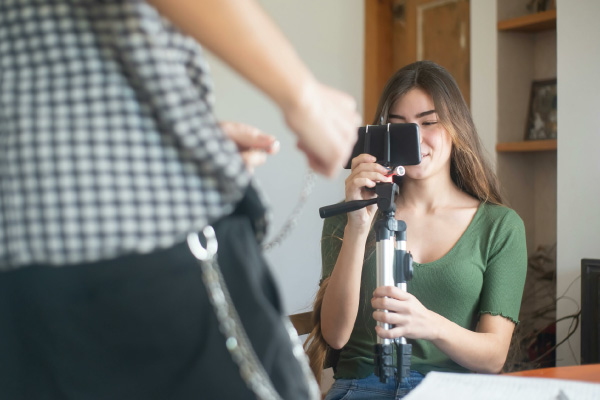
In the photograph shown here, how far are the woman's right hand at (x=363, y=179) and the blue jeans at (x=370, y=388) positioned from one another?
332 mm

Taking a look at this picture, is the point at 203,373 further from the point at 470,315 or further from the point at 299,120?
the point at 470,315

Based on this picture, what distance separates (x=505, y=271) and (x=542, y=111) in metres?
1.51

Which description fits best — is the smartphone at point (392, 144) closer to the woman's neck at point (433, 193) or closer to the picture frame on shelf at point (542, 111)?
the woman's neck at point (433, 193)

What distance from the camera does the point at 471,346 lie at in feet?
4.60

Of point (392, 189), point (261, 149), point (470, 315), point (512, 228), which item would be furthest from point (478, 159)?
point (261, 149)

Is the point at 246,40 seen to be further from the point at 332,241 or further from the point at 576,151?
the point at 576,151

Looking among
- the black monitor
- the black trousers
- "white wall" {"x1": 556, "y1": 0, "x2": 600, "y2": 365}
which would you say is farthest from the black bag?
"white wall" {"x1": 556, "y1": 0, "x2": 600, "y2": 365}

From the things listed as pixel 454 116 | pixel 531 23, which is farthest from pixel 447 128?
pixel 531 23

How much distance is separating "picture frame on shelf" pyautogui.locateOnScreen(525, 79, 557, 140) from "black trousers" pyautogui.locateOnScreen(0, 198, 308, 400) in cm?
248

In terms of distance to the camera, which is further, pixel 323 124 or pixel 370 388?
pixel 370 388

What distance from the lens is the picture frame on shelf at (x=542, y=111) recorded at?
2787 mm

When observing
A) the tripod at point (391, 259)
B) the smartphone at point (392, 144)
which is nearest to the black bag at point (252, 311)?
the tripod at point (391, 259)

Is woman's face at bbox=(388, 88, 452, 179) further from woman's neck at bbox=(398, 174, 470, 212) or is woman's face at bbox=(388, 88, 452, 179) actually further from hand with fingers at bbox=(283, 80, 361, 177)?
hand with fingers at bbox=(283, 80, 361, 177)

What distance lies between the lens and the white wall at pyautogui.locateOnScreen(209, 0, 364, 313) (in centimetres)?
299
